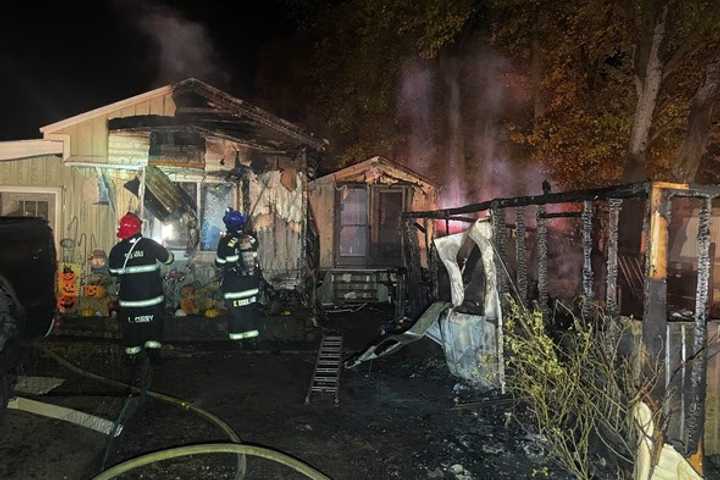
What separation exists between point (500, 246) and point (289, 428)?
2.88 meters

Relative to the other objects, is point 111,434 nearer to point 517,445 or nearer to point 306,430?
point 306,430

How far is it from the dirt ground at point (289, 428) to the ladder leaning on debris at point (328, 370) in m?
0.14

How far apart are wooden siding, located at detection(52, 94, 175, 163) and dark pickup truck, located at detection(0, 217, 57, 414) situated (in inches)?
162

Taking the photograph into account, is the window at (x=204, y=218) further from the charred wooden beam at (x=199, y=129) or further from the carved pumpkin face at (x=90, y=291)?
the carved pumpkin face at (x=90, y=291)

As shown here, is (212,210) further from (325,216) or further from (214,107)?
(325,216)

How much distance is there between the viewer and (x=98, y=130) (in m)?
9.70

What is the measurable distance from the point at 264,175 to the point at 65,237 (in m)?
3.89

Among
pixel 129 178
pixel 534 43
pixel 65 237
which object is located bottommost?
pixel 65 237

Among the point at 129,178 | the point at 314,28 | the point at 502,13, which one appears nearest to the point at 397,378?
the point at 129,178

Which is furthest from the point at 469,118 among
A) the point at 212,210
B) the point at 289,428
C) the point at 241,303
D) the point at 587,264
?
the point at 289,428

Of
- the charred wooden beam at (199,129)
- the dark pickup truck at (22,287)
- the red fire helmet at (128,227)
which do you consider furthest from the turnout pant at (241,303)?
the charred wooden beam at (199,129)

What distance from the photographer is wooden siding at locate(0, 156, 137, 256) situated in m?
9.83

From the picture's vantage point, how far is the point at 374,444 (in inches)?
185

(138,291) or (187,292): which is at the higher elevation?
(138,291)
